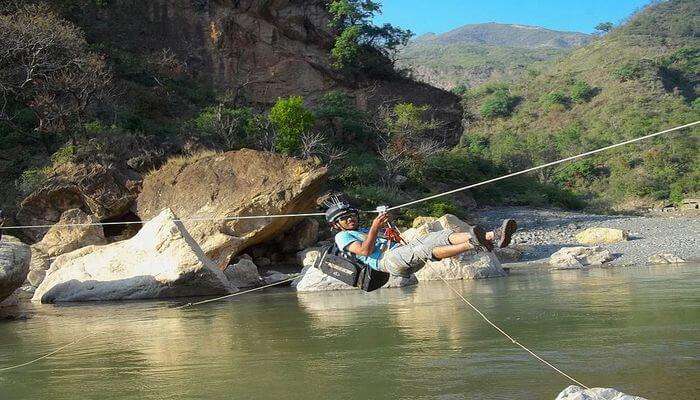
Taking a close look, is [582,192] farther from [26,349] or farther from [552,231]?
[26,349]

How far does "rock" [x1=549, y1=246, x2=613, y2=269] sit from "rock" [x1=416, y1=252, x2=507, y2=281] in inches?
130

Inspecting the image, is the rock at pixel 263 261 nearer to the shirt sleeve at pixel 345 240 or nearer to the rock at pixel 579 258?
the rock at pixel 579 258

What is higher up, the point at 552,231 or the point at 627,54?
the point at 627,54

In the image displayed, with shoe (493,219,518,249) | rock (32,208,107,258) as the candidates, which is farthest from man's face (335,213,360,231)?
rock (32,208,107,258)

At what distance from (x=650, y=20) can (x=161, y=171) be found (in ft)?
258

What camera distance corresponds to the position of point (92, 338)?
11273mm

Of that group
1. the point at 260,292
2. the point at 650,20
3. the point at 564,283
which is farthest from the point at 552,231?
the point at 650,20

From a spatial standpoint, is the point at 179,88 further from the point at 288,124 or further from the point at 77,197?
the point at 77,197

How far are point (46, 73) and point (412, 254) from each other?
27.4 metres

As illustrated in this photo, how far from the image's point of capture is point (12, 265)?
Result: 45.6ft

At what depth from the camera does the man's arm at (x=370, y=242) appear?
8.48 meters

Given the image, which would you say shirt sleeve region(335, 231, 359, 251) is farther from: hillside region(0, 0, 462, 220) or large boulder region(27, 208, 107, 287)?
hillside region(0, 0, 462, 220)

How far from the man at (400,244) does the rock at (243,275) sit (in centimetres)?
1093

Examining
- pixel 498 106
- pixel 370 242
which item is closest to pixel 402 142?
pixel 370 242
